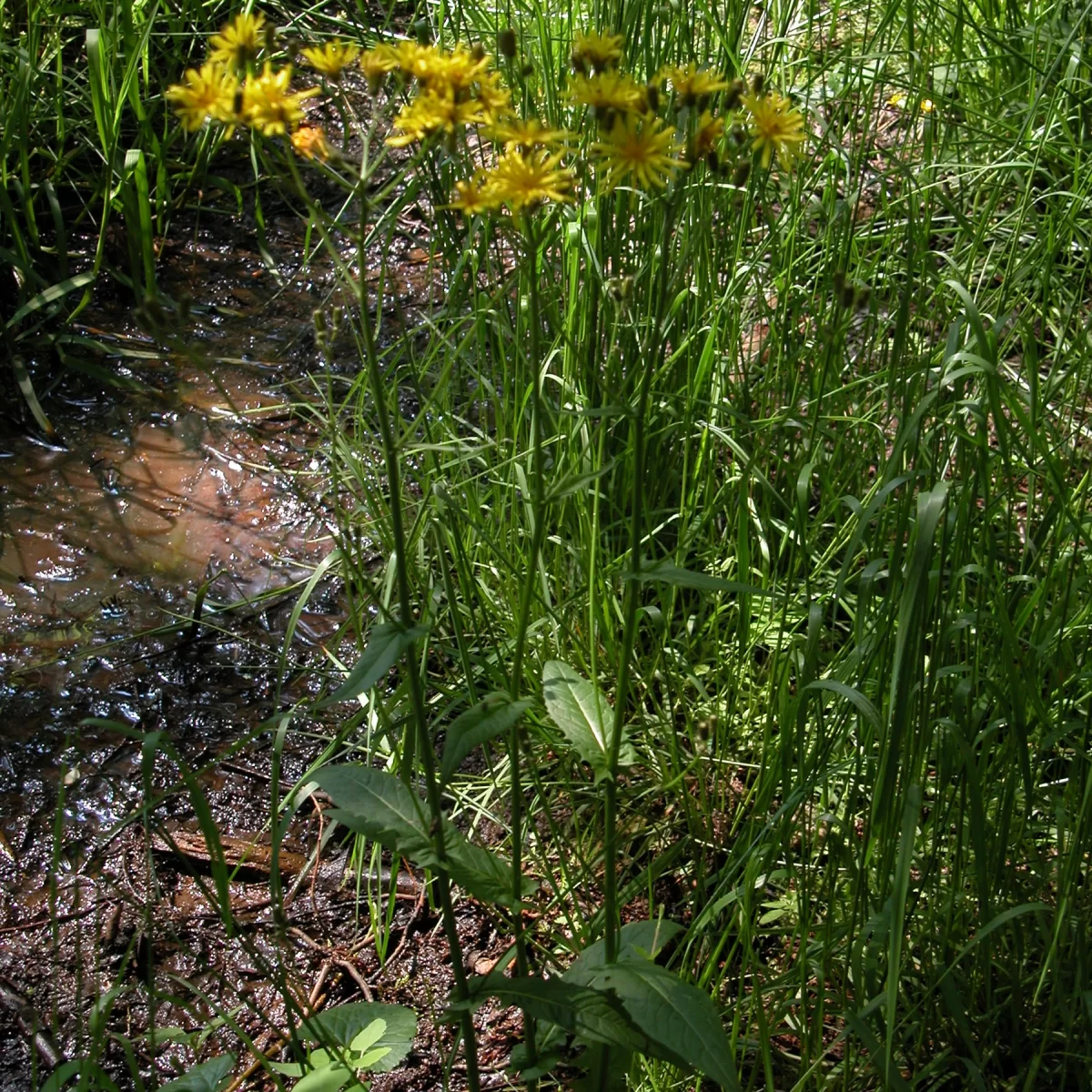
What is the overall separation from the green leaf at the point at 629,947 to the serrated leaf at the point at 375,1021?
189 mm

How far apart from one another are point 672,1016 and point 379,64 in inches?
34.4

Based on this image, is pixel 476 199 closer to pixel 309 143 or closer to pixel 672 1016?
pixel 309 143

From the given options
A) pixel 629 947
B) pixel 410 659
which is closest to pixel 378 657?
pixel 410 659

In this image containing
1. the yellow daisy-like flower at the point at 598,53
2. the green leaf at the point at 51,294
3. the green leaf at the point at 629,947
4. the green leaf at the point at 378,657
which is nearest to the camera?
the green leaf at the point at 378,657

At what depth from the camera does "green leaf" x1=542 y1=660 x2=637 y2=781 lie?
3.98 ft

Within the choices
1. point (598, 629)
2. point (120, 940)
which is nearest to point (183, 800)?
point (120, 940)

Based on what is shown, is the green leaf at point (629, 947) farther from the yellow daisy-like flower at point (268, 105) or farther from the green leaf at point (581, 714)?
the yellow daisy-like flower at point (268, 105)

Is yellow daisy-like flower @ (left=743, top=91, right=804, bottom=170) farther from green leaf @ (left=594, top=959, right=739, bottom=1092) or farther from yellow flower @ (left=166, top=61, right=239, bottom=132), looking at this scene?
green leaf @ (left=594, top=959, right=739, bottom=1092)

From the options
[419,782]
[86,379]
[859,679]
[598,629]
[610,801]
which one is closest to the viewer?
[610,801]

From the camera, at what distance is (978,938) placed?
4.02 ft

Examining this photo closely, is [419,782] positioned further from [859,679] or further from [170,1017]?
[859,679]

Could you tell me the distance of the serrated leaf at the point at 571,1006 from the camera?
3.56ft

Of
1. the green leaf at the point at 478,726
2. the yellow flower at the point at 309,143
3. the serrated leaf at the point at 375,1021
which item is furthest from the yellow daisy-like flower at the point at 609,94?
the serrated leaf at the point at 375,1021

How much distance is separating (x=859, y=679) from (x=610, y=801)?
394 millimetres
